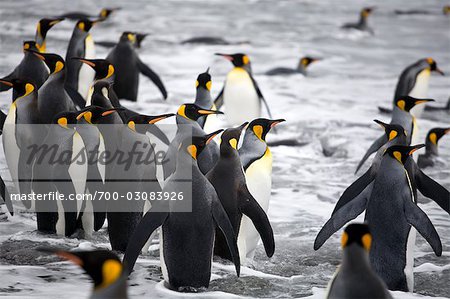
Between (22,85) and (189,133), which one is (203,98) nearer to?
(22,85)

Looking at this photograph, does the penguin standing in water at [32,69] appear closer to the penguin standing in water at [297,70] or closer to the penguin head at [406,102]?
the penguin head at [406,102]

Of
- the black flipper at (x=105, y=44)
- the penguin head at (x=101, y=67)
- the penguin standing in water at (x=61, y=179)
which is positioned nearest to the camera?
the penguin standing in water at (x=61, y=179)

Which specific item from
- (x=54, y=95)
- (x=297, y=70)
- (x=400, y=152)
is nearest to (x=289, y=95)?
(x=297, y=70)

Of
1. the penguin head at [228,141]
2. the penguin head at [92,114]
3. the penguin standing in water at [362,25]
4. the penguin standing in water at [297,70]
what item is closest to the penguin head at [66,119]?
the penguin head at [92,114]

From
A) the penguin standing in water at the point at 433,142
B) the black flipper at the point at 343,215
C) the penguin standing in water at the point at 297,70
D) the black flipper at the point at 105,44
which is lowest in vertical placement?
the penguin standing in water at the point at 433,142

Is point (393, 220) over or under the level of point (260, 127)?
under

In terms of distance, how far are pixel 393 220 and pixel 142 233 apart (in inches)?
48.3

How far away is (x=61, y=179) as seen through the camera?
15.0 ft

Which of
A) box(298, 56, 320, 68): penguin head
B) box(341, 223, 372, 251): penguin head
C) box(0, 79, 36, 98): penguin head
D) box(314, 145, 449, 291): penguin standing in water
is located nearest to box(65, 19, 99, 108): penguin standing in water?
box(0, 79, 36, 98): penguin head

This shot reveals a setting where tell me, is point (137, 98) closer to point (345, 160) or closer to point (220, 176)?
point (345, 160)

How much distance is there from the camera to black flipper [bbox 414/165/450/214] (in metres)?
4.40

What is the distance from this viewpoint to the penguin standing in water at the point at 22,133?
5.07m

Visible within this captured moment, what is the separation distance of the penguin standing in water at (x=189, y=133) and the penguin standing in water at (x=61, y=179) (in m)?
0.55

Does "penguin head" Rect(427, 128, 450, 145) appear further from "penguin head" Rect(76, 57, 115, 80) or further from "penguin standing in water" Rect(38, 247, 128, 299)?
"penguin standing in water" Rect(38, 247, 128, 299)
